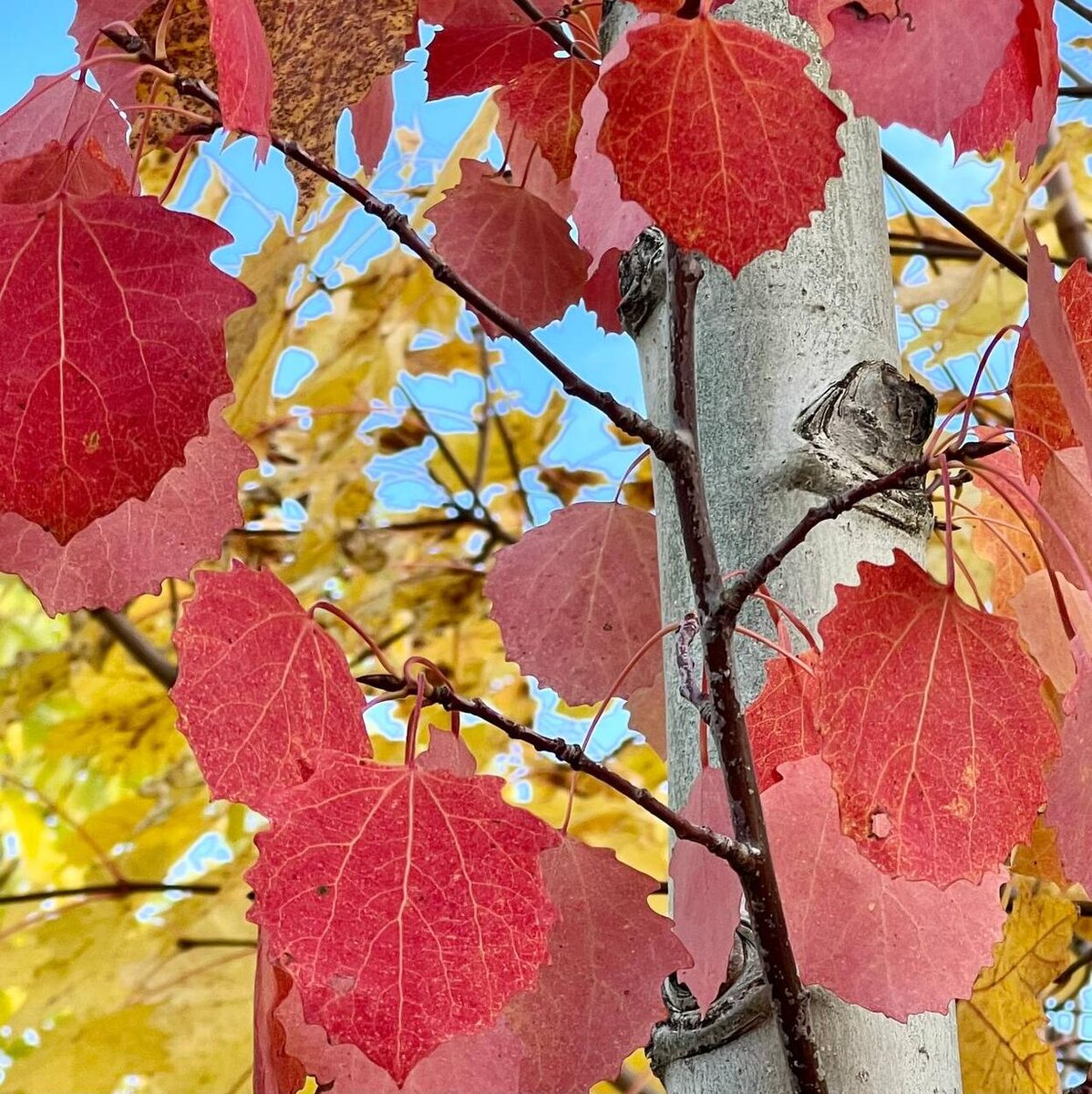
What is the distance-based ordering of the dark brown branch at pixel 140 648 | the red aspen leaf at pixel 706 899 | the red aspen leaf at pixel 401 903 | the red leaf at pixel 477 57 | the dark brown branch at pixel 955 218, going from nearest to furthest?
the red aspen leaf at pixel 401 903 → the red aspen leaf at pixel 706 899 → the red leaf at pixel 477 57 → the dark brown branch at pixel 955 218 → the dark brown branch at pixel 140 648

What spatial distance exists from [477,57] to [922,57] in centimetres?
21

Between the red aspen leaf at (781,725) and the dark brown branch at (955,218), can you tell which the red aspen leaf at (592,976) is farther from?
the dark brown branch at (955,218)

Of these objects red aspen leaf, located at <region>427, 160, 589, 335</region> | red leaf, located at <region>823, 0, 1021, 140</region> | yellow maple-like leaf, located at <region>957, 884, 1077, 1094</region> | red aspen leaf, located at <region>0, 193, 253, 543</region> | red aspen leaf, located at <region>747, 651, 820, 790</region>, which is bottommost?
yellow maple-like leaf, located at <region>957, 884, 1077, 1094</region>

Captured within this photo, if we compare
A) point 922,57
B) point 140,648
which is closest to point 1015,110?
point 922,57

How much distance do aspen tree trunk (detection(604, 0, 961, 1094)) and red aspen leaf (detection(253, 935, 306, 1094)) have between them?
0.17 metres

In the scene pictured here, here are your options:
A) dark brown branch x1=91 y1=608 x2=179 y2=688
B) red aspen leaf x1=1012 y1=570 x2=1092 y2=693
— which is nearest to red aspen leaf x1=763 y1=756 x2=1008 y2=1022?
red aspen leaf x1=1012 y1=570 x2=1092 y2=693

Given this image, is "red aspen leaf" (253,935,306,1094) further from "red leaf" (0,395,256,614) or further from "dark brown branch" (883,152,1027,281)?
"dark brown branch" (883,152,1027,281)

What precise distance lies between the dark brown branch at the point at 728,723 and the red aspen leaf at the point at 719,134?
5 centimetres

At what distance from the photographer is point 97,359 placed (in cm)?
35

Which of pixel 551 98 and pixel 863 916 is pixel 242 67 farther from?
pixel 863 916

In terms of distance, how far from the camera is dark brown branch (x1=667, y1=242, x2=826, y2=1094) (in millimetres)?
375

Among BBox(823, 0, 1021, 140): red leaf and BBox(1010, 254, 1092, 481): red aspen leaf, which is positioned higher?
BBox(823, 0, 1021, 140): red leaf

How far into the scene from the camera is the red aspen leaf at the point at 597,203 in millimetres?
359

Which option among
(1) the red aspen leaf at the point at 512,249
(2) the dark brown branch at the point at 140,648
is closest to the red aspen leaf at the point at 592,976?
(1) the red aspen leaf at the point at 512,249
